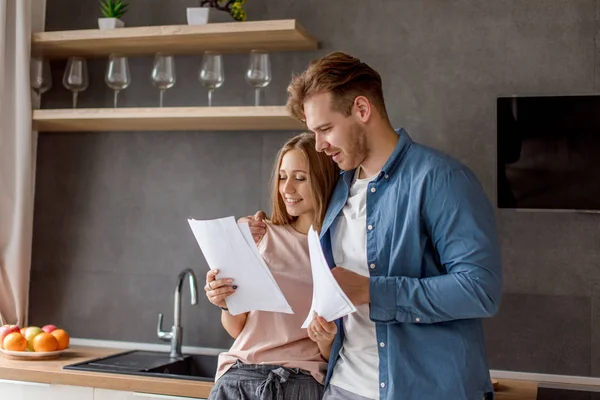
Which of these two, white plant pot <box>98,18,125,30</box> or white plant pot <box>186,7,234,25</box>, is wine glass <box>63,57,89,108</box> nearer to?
white plant pot <box>98,18,125,30</box>

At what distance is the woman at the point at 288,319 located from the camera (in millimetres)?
2023

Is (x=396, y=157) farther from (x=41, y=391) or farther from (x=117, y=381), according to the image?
(x=41, y=391)

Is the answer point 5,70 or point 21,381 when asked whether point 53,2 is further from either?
point 21,381

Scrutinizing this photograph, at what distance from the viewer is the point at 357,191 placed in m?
1.92

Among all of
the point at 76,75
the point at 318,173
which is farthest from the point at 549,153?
the point at 76,75

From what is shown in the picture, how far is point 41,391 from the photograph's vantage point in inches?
102

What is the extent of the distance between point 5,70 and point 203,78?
839 millimetres

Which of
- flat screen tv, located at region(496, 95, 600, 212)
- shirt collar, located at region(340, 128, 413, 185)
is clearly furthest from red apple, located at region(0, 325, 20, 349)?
flat screen tv, located at region(496, 95, 600, 212)

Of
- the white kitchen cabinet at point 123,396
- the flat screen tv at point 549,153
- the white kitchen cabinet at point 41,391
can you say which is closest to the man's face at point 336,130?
the flat screen tv at point 549,153

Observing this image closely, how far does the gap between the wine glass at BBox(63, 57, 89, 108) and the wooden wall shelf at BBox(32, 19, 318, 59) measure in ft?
0.19

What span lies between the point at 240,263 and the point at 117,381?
2.90ft

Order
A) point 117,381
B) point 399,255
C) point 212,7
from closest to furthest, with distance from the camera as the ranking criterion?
point 399,255 → point 117,381 → point 212,7

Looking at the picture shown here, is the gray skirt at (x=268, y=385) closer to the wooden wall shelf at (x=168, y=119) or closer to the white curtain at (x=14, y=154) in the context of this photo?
the wooden wall shelf at (x=168, y=119)

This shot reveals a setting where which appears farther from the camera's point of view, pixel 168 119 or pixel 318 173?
pixel 168 119
